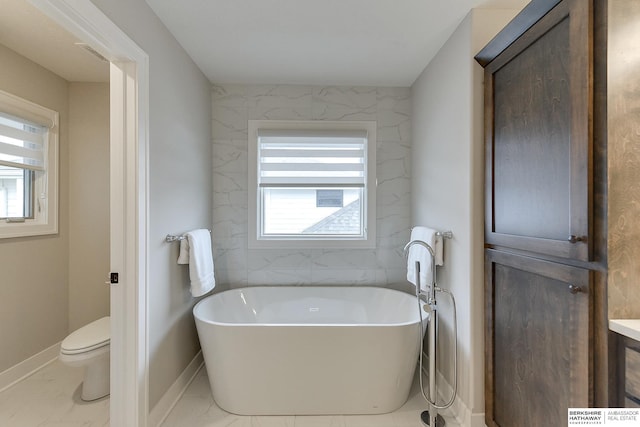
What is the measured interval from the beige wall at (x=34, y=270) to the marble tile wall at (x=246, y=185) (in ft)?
4.28

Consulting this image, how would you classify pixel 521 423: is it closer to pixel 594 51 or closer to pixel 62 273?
pixel 594 51

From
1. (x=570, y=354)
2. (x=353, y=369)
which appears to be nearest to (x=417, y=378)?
(x=353, y=369)

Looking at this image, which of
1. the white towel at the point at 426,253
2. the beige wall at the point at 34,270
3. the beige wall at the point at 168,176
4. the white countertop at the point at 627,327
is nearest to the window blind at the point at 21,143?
the beige wall at the point at 34,270

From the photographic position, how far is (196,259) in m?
2.11

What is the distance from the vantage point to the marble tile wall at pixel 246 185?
2.83 metres

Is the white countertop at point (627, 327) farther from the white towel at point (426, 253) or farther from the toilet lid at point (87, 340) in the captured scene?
the toilet lid at point (87, 340)

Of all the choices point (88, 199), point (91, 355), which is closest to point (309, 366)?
point (91, 355)

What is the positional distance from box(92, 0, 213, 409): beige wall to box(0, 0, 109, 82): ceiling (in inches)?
28.4

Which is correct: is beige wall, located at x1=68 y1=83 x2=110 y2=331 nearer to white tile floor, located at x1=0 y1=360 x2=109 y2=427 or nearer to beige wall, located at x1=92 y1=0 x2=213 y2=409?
white tile floor, located at x1=0 y1=360 x2=109 y2=427

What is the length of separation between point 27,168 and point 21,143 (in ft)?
0.65

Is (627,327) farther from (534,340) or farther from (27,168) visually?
(27,168)

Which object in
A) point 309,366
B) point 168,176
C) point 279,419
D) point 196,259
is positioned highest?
point 168,176

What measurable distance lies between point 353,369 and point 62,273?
2.63 meters

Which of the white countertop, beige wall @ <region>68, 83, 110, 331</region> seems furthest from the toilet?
the white countertop
